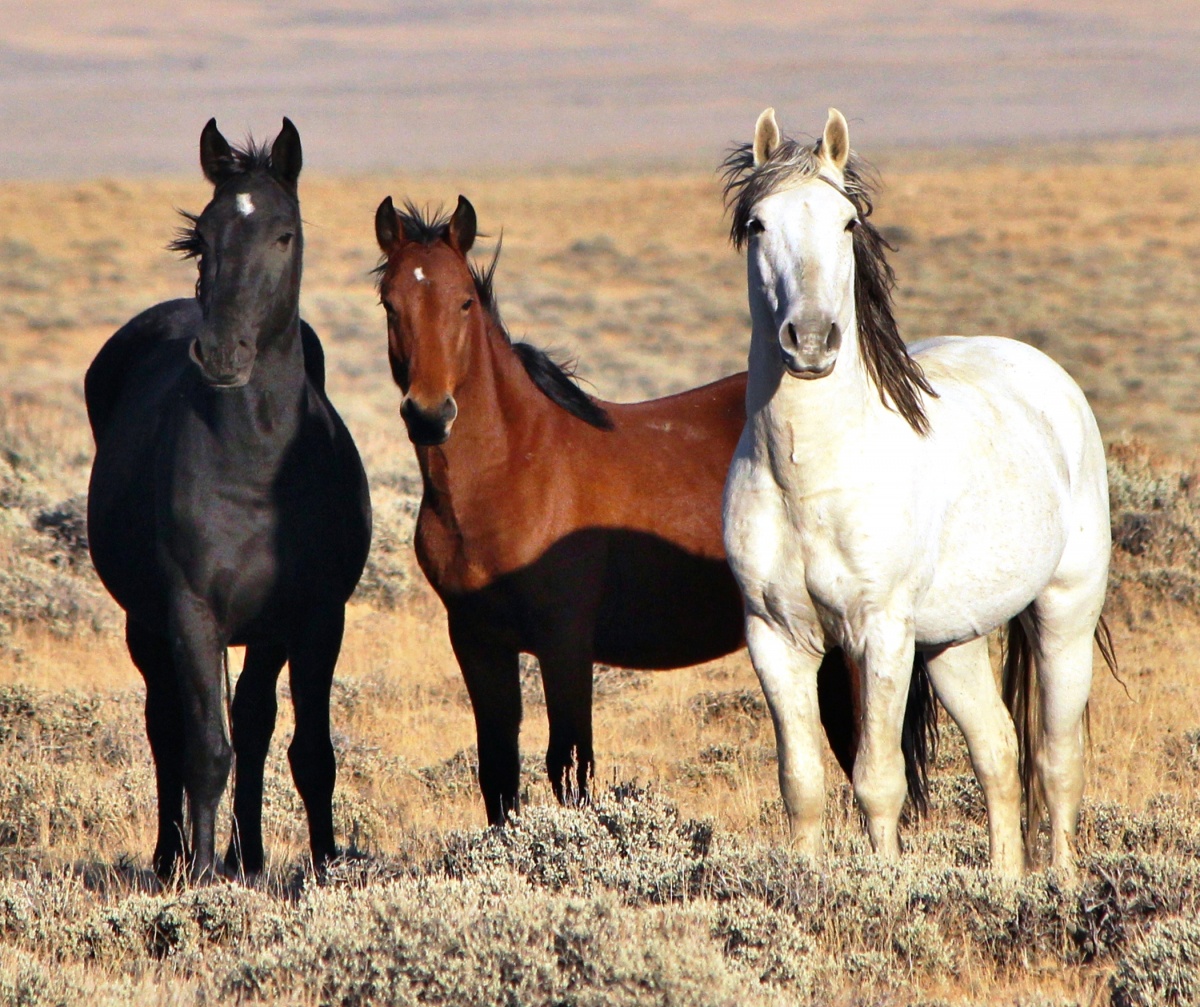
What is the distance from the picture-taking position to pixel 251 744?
17.0 ft

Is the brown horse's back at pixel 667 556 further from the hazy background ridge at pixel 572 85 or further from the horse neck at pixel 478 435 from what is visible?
the hazy background ridge at pixel 572 85

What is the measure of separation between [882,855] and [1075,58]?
5827 inches

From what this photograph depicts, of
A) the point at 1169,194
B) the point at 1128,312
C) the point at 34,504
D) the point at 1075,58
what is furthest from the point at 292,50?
the point at 34,504

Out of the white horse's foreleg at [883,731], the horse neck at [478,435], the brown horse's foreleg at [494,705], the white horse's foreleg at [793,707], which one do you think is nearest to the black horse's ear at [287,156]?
the horse neck at [478,435]

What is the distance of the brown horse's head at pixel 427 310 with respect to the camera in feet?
14.6

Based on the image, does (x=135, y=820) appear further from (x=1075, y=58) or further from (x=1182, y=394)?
(x=1075, y=58)

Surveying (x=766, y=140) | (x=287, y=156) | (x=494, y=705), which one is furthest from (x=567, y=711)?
(x=287, y=156)

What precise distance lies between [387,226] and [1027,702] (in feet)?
8.57

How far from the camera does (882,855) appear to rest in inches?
160

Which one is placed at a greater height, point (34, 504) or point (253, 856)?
point (34, 504)

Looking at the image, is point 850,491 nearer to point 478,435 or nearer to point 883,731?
point 883,731

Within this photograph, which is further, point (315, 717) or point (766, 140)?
Result: point (315, 717)

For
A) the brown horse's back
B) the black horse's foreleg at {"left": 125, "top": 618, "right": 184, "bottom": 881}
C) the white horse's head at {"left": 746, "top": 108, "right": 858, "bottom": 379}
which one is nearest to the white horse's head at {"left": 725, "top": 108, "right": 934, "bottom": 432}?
the white horse's head at {"left": 746, "top": 108, "right": 858, "bottom": 379}

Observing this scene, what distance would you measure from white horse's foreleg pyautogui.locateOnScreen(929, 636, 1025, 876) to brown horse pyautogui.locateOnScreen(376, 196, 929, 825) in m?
0.32
